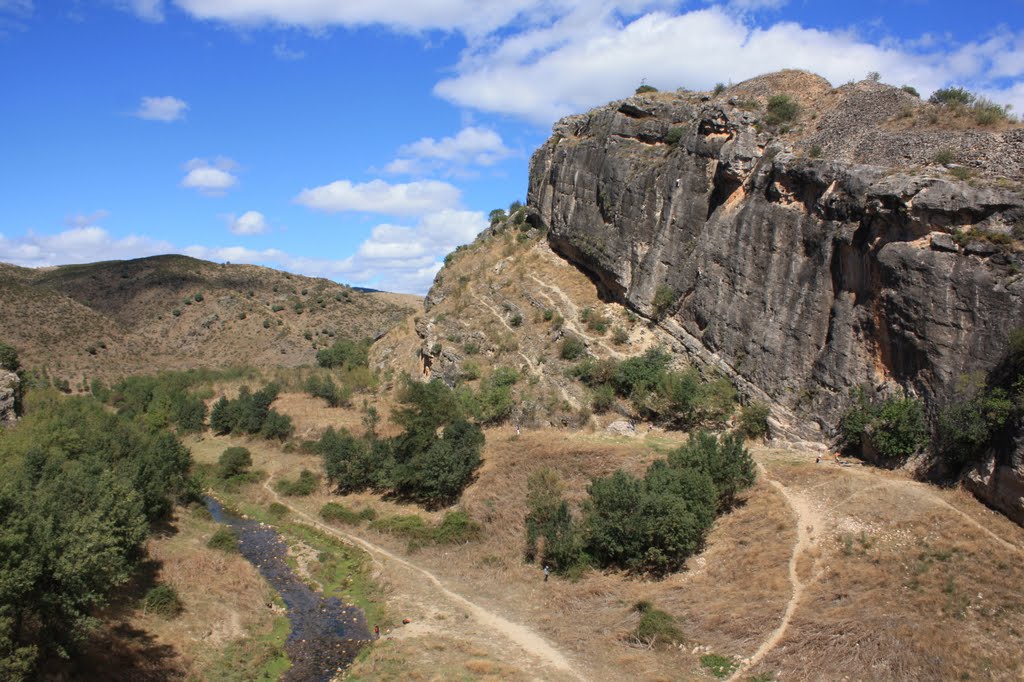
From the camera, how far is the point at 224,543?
31406 millimetres

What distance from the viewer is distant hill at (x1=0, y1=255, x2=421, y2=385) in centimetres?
7062

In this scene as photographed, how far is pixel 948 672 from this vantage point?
55.4ft

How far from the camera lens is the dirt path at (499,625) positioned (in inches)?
851

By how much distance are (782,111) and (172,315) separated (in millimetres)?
76018

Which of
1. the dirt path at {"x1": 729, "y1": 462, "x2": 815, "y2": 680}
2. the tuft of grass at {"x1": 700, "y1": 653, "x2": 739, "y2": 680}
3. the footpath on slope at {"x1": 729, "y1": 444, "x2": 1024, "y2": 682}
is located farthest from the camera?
the footpath on slope at {"x1": 729, "y1": 444, "x2": 1024, "y2": 682}

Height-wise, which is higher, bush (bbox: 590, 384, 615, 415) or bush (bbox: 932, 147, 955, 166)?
bush (bbox: 932, 147, 955, 166)

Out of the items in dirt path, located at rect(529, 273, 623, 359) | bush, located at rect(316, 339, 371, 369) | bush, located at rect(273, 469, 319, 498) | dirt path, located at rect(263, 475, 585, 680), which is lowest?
dirt path, located at rect(263, 475, 585, 680)

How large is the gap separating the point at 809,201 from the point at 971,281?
9.57 m

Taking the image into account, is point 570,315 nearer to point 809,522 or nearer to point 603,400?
point 603,400

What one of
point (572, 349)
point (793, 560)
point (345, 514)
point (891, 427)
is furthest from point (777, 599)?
point (345, 514)

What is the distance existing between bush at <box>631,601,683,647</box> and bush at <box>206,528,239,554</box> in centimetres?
1912

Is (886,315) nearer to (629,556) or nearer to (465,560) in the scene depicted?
(629,556)

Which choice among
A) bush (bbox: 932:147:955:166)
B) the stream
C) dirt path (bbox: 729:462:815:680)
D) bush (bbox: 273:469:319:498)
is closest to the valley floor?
dirt path (bbox: 729:462:815:680)

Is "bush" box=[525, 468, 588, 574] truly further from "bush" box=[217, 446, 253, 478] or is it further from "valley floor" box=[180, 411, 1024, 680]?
"bush" box=[217, 446, 253, 478]
